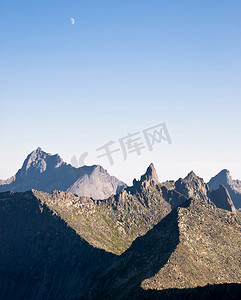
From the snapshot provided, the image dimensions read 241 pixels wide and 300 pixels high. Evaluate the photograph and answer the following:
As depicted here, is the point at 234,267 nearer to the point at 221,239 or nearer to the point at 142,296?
the point at 221,239

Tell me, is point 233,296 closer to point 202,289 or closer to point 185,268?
point 202,289

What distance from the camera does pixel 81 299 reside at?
643 feet

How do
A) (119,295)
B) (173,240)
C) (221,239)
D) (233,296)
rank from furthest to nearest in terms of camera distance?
(221,239)
(173,240)
(119,295)
(233,296)

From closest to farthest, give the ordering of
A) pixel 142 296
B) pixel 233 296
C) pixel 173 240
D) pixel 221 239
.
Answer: pixel 233 296, pixel 142 296, pixel 173 240, pixel 221 239

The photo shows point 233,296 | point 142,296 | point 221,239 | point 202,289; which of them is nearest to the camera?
point 233,296

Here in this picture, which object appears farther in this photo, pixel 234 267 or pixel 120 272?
pixel 120 272

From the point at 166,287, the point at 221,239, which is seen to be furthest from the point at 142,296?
the point at 221,239

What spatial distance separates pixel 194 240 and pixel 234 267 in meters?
25.6

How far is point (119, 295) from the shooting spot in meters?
157

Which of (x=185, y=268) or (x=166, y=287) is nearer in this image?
(x=166, y=287)

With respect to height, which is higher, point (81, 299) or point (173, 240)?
point (173, 240)

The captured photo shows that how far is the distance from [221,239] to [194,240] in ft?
75.6

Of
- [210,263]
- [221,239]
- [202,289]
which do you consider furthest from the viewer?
[221,239]

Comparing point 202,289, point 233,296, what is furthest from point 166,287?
point 233,296
